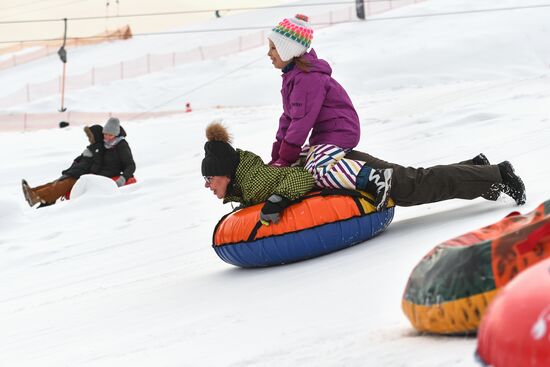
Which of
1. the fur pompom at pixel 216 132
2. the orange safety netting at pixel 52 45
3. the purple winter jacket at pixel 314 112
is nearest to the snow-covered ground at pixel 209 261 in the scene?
the purple winter jacket at pixel 314 112

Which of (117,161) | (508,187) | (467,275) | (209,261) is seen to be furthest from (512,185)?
(117,161)

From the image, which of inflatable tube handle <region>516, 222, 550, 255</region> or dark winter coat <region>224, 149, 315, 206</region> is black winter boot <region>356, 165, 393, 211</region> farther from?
inflatable tube handle <region>516, 222, 550, 255</region>

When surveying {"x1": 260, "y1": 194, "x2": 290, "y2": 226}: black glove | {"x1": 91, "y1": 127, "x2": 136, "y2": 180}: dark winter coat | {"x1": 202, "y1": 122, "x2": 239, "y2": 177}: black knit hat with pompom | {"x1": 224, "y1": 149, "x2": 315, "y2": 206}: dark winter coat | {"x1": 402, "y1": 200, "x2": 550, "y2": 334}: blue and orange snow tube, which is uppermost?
{"x1": 402, "y1": 200, "x2": 550, "y2": 334}: blue and orange snow tube

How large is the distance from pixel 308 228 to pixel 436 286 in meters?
2.22

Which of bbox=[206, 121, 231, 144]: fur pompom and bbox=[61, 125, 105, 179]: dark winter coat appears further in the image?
bbox=[61, 125, 105, 179]: dark winter coat

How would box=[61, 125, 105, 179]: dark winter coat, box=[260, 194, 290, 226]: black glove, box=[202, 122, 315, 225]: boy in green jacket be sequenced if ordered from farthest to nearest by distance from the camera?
box=[61, 125, 105, 179]: dark winter coat
box=[202, 122, 315, 225]: boy in green jacket
box=[260, 194, 290, 226]: black glove

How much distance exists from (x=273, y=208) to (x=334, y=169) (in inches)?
17.3

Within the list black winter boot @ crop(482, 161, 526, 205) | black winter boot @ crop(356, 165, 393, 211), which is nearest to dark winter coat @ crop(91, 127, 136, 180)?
black winter boot @ crop(356, 165, 393, 211)

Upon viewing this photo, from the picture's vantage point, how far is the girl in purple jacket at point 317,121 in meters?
5.30

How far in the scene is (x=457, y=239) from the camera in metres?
3.11

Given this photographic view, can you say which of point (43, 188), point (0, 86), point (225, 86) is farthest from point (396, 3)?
point (43, 188)

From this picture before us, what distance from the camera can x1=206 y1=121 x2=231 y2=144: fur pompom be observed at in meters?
5.26

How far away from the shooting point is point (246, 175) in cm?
529

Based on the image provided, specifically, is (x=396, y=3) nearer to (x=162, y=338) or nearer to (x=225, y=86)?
(x=225, y=86)
